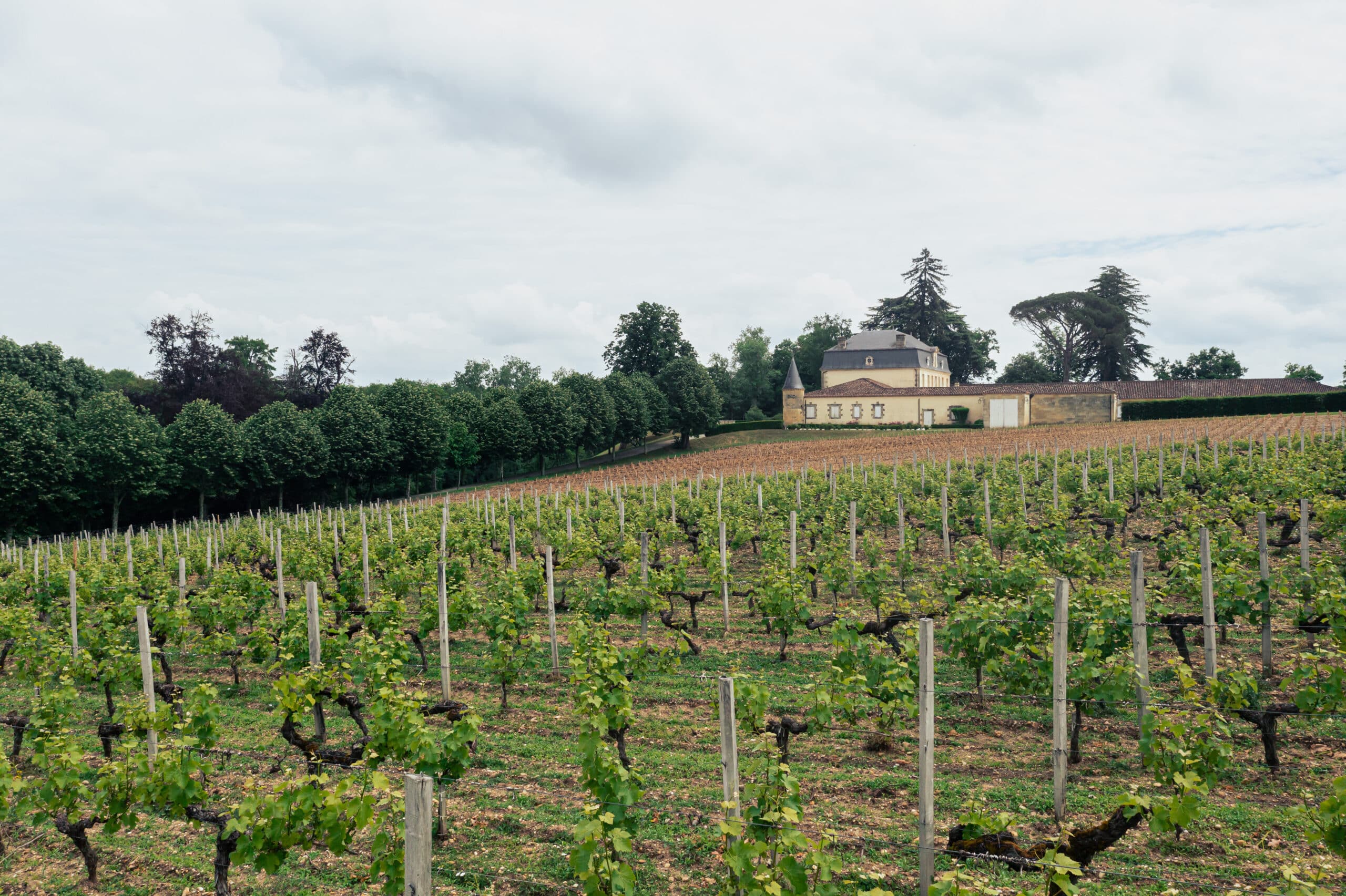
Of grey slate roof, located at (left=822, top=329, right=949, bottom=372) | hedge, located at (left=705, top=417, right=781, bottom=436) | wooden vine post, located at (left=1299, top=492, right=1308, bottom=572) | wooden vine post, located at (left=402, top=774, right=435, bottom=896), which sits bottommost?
wooden vine post, located at (left=402, top=774, right=435, bottom=896)

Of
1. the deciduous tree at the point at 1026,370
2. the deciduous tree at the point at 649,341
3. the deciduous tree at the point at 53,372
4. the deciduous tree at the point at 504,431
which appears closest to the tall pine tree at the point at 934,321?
the deciduous tree at the point at 1026,370

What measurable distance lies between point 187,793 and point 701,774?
424 cm

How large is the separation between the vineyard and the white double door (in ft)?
151

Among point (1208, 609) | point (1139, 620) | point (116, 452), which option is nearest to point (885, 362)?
point (116, 452)

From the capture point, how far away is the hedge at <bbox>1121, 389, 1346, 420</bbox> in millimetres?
53625

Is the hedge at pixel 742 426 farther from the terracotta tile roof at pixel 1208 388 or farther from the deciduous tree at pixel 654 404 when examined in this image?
the terracotta tile roof at pixel 1208 388

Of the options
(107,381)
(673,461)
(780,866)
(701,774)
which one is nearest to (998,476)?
(701,774)

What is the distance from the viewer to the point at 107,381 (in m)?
49.2

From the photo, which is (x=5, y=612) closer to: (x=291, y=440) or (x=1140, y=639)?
(x=1140, y=639)

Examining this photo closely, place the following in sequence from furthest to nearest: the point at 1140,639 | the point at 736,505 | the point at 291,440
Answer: the point at 291,440 → the point at 736,505 → the point at 1140,639

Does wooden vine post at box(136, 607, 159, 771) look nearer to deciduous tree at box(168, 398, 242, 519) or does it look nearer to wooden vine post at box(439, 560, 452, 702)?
wooden vine post at box(439, 560, 452, 702)

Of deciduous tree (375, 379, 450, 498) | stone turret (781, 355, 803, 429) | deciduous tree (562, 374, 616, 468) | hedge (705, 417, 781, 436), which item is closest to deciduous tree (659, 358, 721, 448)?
hedge (705, 417, 781, 436)

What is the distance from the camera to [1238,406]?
55312mm

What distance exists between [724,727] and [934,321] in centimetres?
8590
